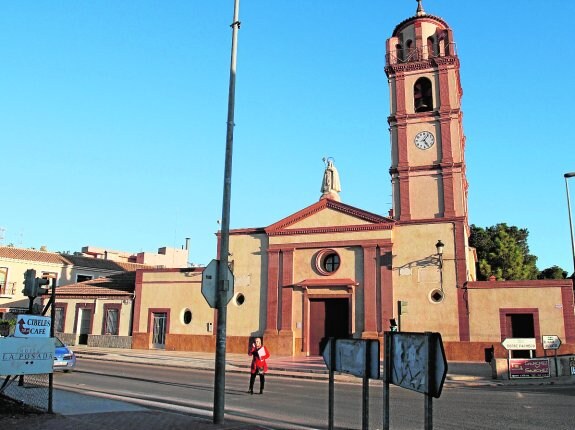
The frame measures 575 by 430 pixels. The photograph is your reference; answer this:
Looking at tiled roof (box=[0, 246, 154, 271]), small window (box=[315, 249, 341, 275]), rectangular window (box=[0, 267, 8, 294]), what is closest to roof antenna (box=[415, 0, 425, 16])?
small window (box=[315, 249, 341, 275])

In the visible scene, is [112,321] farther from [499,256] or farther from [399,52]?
[499,256]

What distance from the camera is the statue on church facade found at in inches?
1280

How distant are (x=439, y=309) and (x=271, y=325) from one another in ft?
29.4

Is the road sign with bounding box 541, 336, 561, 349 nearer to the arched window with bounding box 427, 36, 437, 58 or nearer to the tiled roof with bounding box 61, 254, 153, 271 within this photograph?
the arched window with bounding box 427, 36, 437, 58

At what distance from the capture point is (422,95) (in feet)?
105

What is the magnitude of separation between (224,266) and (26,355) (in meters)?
4.02

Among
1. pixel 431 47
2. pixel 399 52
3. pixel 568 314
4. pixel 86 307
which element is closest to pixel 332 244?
pixel 568 314

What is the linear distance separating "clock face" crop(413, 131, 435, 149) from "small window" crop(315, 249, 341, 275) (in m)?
7.95

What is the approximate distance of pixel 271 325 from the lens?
97.0ft

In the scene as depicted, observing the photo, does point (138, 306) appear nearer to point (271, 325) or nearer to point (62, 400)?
point (271, 325)

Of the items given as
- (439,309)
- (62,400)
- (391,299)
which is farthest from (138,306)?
(62,400)

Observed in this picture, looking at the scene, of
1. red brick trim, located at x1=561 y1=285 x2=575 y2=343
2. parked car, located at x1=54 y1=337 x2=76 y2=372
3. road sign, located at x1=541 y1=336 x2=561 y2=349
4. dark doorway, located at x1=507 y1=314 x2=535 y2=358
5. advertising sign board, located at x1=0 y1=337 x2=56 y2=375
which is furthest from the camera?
dark doorway, located at x1=507 y1=314 x2=535 y2=358

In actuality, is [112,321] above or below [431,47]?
below

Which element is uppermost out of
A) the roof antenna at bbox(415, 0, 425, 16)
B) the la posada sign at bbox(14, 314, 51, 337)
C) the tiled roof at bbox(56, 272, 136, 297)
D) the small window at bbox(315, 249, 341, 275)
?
the roof antenna at bbox(415, 0, 425, 16)
